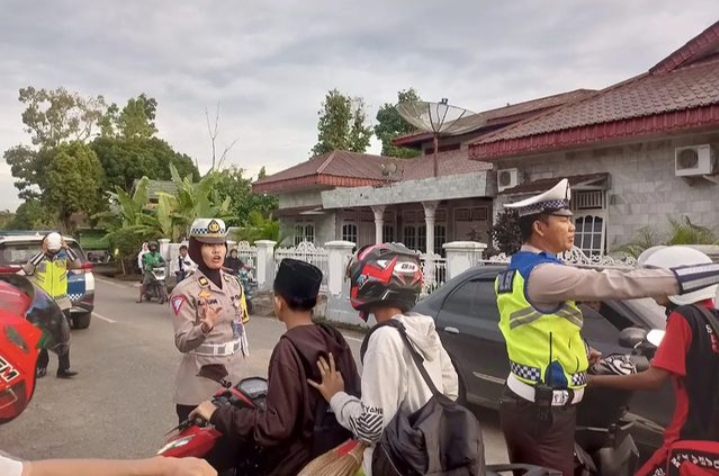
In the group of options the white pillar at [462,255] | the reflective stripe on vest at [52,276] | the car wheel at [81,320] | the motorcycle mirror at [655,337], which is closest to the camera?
the motorcycle mirror at [655,337]

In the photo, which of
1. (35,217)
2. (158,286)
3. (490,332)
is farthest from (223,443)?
(35,217)

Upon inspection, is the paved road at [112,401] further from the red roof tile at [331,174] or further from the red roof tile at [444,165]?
the red roof tile at [331,174]

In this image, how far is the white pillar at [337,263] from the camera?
39.6ft

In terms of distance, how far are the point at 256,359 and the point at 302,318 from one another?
248 inches

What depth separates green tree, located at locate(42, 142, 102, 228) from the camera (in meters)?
33.2

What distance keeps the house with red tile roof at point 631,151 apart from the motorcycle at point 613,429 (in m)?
7.51

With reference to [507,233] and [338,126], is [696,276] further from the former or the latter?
[338,126]

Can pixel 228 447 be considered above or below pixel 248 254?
below

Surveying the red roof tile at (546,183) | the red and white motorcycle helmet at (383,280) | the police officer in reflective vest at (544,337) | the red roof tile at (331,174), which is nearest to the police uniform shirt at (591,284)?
the police officer in reflective vest at (544,337)

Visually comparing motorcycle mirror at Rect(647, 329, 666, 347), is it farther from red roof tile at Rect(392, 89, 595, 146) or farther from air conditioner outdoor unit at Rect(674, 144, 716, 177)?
red roof tile at Rect(392, 89, 595, 146)

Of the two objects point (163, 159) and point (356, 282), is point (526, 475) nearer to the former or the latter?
point (356, 282)

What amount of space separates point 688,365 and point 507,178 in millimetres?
11254

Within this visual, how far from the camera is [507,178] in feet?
42.7

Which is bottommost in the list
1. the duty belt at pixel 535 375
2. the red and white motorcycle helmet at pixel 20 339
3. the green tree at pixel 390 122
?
the duty belt at pixel 535 375
